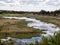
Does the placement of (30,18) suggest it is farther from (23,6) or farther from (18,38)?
(18,38)

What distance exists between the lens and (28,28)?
10.1m

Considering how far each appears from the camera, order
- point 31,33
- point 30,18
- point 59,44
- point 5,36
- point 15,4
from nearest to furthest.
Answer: point 59,44 < point 5,36 < point 31,33 < point 15,4 < point 30,18

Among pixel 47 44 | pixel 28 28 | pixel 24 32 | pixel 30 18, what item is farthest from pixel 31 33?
pixel 30 18

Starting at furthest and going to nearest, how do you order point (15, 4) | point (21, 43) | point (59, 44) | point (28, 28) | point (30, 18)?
1. point (30, 18)
2. point (15, 4)
3. point (28, 28)
4. point (21, 43)
5. point (59, 44)

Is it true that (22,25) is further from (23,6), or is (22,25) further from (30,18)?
(30,18)

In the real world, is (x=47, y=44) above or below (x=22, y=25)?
above

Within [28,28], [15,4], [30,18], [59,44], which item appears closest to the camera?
[59,44]

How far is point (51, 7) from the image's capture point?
1138 cm

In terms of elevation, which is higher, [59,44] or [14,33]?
[59,44]

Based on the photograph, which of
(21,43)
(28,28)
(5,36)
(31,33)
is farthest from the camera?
(28,28)

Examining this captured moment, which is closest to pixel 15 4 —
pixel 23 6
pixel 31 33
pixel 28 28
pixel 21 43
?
pixel 23 6

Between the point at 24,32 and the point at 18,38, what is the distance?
0.96 m

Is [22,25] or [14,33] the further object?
[22,25]

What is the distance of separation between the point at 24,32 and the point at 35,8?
250 cm
